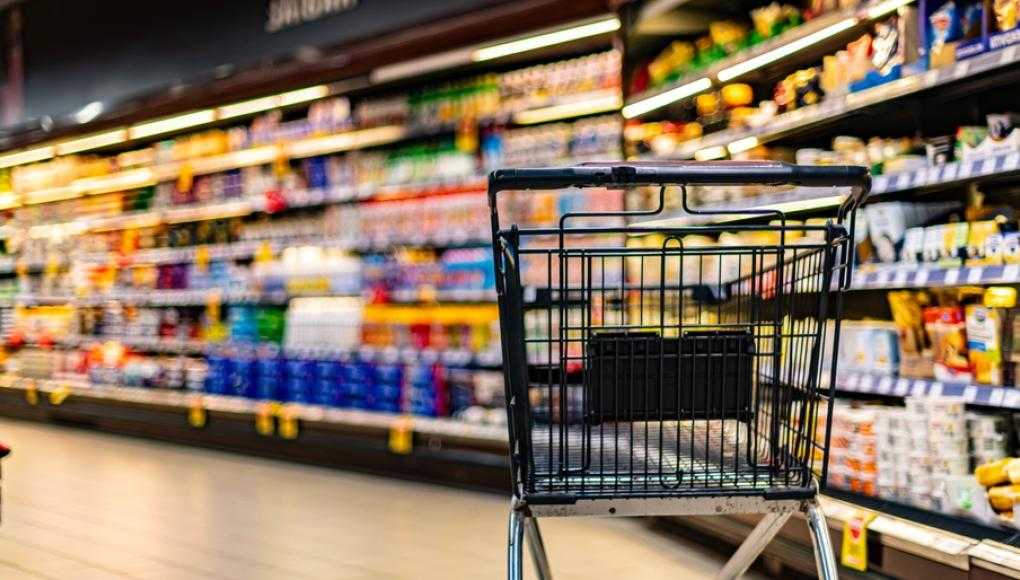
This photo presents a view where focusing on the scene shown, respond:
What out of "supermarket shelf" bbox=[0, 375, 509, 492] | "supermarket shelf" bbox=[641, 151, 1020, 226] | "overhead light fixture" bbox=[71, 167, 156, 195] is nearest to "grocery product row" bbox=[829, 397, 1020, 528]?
"supermarket shelf" bbox=[641, 151, 1020, 226]

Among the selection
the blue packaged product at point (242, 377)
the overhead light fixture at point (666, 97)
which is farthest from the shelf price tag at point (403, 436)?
the overhead light fixture at point (666, 97)

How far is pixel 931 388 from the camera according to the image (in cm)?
316

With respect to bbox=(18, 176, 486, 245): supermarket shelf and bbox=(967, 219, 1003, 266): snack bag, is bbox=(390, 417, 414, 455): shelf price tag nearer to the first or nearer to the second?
bbox=(18, 176, 486, 245): supermarket shelf

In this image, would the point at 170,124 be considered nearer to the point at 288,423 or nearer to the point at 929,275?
the point at 288,423

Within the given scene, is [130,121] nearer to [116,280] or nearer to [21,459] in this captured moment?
[116,280]

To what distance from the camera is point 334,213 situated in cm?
639

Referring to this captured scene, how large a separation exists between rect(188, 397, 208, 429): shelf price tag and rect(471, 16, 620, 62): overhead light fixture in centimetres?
289

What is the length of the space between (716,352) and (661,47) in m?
3.40

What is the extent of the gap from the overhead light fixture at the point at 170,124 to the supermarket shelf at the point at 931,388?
16.3ft

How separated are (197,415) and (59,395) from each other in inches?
75.1

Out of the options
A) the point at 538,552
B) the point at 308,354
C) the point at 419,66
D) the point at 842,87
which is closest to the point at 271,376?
the point at 308,354

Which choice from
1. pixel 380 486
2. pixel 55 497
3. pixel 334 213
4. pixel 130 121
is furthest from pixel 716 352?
pixel 130 121

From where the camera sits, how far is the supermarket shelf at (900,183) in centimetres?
293

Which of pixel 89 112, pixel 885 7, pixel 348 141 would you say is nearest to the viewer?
pixel 885 7
